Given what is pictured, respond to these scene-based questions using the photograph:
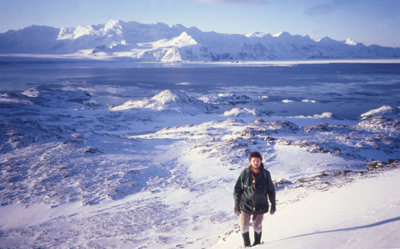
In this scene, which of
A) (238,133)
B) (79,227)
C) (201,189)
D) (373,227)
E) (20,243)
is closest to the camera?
(373,227)

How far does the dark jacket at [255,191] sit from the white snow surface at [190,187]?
3.01ft

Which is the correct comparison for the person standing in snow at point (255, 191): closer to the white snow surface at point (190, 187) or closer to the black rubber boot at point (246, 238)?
the black rubber boot at point (246, 238)

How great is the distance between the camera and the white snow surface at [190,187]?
705 centimetres

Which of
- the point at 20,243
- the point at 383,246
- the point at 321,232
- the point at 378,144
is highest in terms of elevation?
the point at 383,246

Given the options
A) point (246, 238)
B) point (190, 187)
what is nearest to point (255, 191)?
point (246, 238)

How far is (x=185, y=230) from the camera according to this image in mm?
10977

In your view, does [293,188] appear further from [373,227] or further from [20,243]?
[20,243]

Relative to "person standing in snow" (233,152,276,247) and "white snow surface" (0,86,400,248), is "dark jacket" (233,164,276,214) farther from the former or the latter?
"white snow surface" (0,86,400,248)

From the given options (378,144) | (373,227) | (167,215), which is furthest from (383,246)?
(378,144)

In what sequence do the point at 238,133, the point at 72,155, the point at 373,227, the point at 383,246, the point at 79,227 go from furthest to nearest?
1. the point at 238,133
2. the point at 72,155
3. the point at 79,227
4. the point at 373,227
5. the point at 383,246

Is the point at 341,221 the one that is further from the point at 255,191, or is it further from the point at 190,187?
the point at 190,187

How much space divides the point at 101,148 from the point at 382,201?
19681mm

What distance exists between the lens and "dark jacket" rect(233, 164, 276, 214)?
535cm

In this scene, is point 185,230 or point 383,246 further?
point 185,230
